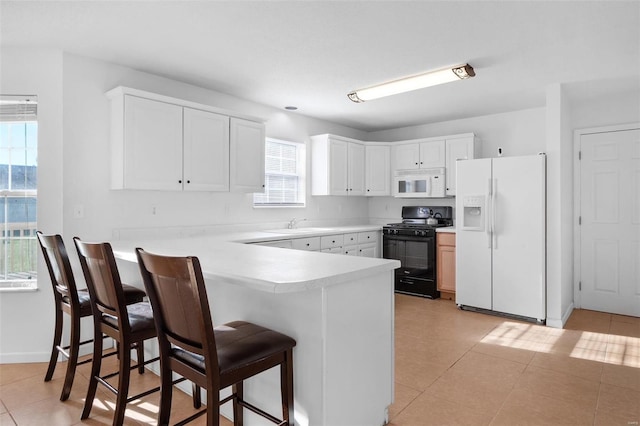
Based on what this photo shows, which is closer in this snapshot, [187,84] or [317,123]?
[187,84]

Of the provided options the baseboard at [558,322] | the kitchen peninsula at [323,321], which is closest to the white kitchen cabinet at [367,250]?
the baseboard at [558,322]

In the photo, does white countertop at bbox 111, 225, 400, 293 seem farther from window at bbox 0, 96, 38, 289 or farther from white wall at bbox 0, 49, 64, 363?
window at bbox 0, 96, 38, 289

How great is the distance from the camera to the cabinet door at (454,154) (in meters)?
5.17

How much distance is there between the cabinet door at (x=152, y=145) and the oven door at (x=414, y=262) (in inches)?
123

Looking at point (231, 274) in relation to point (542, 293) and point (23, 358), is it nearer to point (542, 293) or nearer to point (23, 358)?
point (23, 358)

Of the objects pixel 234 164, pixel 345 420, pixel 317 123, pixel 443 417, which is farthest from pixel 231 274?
pixel 317 123

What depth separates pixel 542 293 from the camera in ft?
13.0

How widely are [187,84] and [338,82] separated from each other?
1557 mm

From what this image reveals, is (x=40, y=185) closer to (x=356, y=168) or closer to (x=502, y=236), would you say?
(x=356, y=168)

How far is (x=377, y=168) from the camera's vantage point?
19.4 ft

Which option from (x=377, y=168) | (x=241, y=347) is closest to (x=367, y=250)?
(x=377, y=168)

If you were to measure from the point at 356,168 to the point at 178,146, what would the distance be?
2930 millimetres

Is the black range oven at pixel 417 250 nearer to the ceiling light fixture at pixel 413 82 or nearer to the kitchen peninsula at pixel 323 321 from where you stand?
the ceiling light fixture at pixel 413 82

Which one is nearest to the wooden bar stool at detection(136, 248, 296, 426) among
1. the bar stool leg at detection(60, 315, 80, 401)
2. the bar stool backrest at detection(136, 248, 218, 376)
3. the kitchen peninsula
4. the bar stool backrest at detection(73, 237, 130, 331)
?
the bar stool backrest at detection(136, 248, 218, 376)
